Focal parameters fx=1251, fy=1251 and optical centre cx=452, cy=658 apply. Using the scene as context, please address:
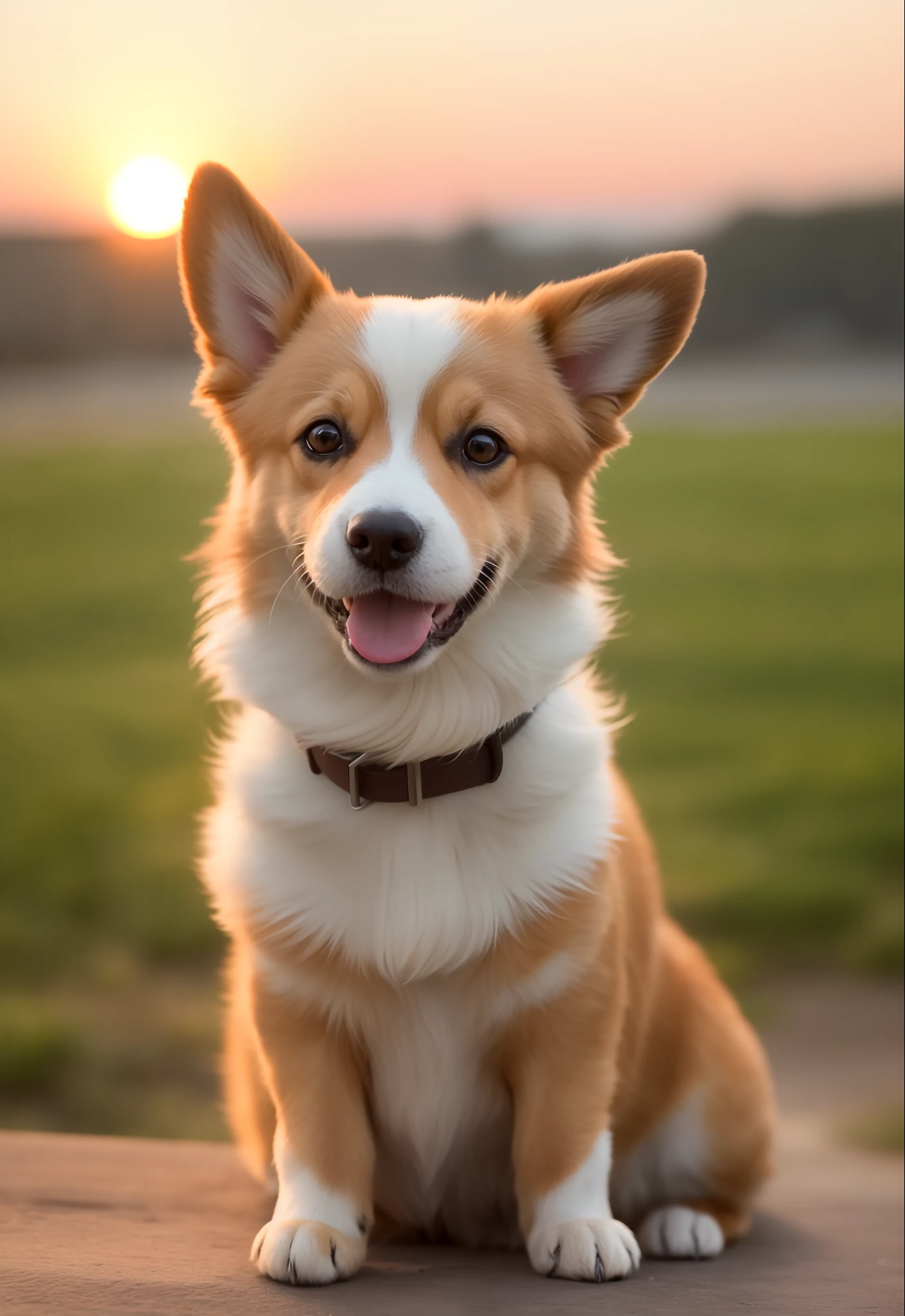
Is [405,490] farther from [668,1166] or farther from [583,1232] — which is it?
[668,1166]

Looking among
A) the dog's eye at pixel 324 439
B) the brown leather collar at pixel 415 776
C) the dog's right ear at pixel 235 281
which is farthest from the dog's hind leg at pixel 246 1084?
the dog's right ear at pixel 235 281

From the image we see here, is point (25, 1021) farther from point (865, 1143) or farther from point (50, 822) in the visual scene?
point (865, 1143)

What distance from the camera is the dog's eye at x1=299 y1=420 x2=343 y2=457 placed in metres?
2.19

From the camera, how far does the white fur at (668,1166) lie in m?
2.54

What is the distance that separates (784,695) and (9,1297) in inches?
297

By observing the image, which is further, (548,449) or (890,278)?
(890,278)

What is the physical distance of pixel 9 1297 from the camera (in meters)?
1.92

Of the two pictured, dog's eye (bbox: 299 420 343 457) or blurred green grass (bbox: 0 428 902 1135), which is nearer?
dog's eye (bbox: 299 420 343 457)

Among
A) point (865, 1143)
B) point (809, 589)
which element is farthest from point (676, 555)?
point (865, 1143)

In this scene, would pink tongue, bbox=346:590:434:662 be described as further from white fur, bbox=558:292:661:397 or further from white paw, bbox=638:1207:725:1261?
white paw, bbox=638:1207:725:1261

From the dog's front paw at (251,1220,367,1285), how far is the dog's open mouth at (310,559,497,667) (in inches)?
37.3

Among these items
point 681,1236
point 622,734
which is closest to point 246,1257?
point 681,1236

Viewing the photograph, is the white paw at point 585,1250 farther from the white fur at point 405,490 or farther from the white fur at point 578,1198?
the white fur at point 405,490

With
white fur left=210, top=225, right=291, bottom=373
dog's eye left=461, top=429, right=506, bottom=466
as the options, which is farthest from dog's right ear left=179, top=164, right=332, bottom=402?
dog's eye left=461, top=429, right=506, bottom=466
